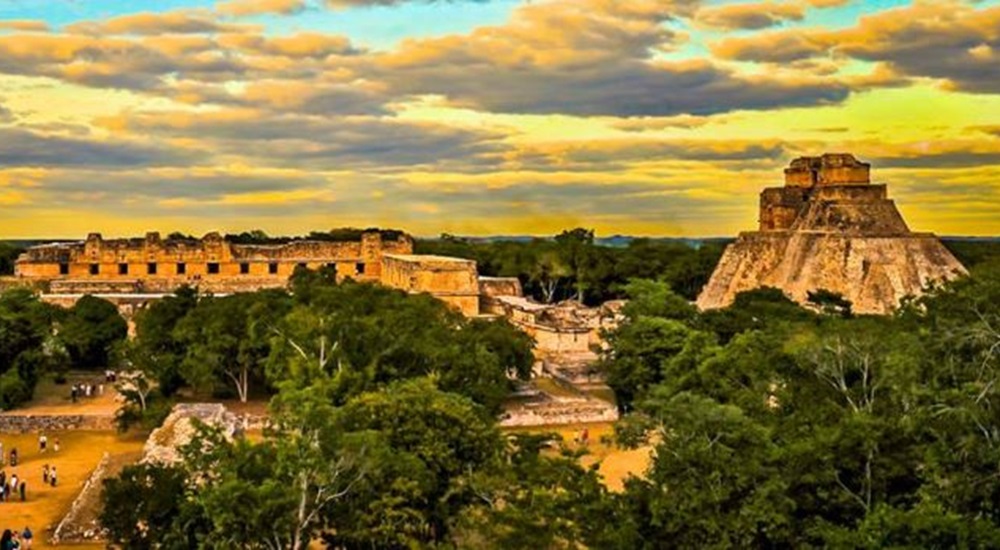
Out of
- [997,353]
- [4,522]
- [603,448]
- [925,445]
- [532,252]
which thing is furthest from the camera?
[532,252]

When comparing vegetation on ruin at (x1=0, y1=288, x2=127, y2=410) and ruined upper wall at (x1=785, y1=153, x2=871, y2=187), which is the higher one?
ruined upper wall at (x1=785, y1=153, x2=871, y2=187)

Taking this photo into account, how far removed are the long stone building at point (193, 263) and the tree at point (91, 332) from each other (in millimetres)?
9087

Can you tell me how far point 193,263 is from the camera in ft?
164

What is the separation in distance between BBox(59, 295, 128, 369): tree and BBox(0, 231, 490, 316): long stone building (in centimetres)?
909

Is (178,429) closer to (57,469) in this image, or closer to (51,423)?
(57,469)

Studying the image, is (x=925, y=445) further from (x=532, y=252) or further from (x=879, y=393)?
(x=532, y=252)

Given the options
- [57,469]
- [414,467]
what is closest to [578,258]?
[57,469]

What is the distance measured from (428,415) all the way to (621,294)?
1509 inches

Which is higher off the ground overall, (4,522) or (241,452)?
(241,452)

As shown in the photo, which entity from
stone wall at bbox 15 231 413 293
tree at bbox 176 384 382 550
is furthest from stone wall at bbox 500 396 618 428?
stone wall at bbox 15 231 413 293

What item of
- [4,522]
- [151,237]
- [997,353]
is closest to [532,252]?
[151,237]

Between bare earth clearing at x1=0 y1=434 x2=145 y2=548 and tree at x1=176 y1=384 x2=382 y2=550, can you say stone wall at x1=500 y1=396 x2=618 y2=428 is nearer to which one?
bare earth clearing at x1=0 y1=434 x2=145 y2=548

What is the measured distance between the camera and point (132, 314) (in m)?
39.5

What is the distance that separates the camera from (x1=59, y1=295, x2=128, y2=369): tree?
3334 cm
